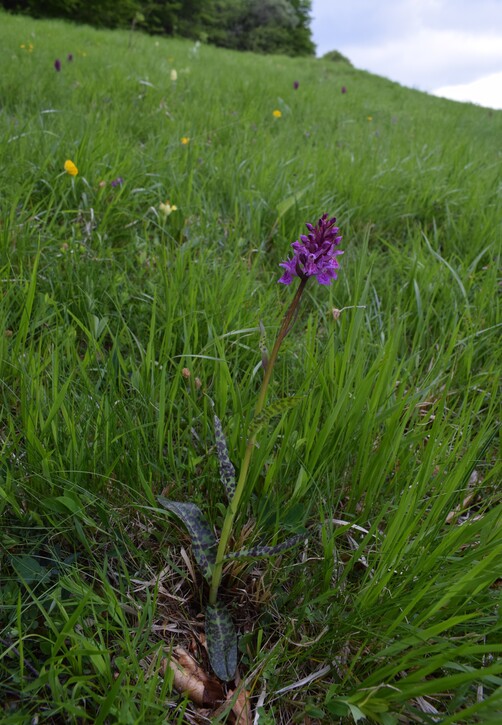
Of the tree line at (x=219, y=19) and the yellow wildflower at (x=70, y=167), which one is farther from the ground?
the tree line at (x=219, y=19)

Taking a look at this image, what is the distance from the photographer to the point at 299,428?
123 cm

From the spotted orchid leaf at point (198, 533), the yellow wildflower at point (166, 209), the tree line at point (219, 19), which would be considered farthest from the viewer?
the tree line at point (219, 19)

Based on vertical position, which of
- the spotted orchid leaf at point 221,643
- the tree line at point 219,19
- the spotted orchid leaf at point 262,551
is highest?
the tree line at point 219,19

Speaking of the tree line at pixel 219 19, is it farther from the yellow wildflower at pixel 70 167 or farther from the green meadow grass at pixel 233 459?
the green meadow grass at pixel 233 459

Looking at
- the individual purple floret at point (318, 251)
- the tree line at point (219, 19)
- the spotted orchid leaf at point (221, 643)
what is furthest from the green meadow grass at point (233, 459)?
the tree line at point (219, 19)

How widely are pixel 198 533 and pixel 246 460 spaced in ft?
0.76

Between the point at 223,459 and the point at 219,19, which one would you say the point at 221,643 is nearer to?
the point at 223,459

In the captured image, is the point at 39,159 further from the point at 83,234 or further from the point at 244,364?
the point at 244,364

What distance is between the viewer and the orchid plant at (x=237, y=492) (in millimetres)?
824

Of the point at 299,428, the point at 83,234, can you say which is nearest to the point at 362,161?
the point at 83,234

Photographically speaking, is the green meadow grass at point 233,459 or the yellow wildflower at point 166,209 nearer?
the green meadow grass at point 233,459

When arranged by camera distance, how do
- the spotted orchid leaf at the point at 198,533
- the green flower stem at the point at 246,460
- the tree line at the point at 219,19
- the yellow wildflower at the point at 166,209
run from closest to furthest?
the green flower stem at the point at 246,460, the spotted orchid leaf at the point at 198,533, the yellow wildflower at the point at 166,209, the tree line at the point at 219,19

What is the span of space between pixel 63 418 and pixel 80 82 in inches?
150

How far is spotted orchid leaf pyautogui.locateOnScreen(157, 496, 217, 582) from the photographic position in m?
0.96
